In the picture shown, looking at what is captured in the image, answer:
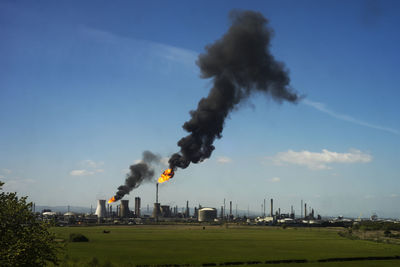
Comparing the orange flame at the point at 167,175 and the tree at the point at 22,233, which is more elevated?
the orange flame at the point at 167,175

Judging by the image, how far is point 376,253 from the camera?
78250 mm

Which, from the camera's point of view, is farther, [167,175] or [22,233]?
[167,175]

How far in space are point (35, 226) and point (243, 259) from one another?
38.7 metres

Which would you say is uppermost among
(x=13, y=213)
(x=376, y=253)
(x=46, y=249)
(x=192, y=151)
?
(x=192, y=151)

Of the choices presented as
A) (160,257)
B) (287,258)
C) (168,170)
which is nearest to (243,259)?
(287,258)

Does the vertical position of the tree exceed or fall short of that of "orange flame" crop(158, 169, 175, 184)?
it falls short

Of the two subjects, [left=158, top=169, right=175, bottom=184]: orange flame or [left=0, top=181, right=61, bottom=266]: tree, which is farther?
[left=158, top=169, right=175, bottom=184]: orange flame

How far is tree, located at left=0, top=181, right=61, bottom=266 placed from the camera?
33062mm

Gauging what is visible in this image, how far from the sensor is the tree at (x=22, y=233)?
108 ft

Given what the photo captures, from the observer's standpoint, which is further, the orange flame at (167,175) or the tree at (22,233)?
the orange flame at (167,175)

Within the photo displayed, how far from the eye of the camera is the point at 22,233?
1356 inches

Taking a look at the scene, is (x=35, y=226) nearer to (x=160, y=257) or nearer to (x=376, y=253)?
(x=160, y=257)

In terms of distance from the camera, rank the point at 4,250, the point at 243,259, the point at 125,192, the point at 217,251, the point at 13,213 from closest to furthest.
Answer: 1. the point at 4,250
2. the point at 13,213
3. the point at 243,259
4. the point at 217,251
5. the point at 125,192

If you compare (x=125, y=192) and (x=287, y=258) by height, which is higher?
(x=125, y=192)
